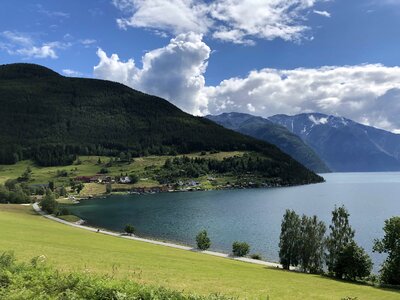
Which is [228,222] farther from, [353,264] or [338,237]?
[353,264]

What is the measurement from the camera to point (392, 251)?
66375mm

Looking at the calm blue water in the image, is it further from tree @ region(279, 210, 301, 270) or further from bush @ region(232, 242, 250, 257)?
tree @ region(279, 210, 301, 270)

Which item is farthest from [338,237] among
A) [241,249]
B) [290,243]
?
[241,249]

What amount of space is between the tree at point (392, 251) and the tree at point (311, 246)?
448 inches

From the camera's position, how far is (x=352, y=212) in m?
176

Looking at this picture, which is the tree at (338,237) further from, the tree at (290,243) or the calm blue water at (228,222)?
the calm blue water at (228,222)

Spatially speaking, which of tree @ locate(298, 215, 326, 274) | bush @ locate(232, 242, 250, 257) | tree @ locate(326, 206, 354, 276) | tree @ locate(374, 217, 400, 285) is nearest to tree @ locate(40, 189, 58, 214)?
bush @ locate(232, 242, 250, 257)

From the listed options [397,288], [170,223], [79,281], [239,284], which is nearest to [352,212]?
[170,223]

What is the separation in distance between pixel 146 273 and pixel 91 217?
13917 cm

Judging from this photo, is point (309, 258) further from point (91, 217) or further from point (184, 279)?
point (91, 217)

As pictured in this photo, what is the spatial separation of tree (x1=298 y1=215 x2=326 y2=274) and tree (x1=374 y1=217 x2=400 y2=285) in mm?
11369

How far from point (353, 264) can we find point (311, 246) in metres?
10.8

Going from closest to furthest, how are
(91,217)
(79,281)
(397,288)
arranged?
(79,281), (397,288), (91,217)

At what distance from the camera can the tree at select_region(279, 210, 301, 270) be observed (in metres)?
76.9
